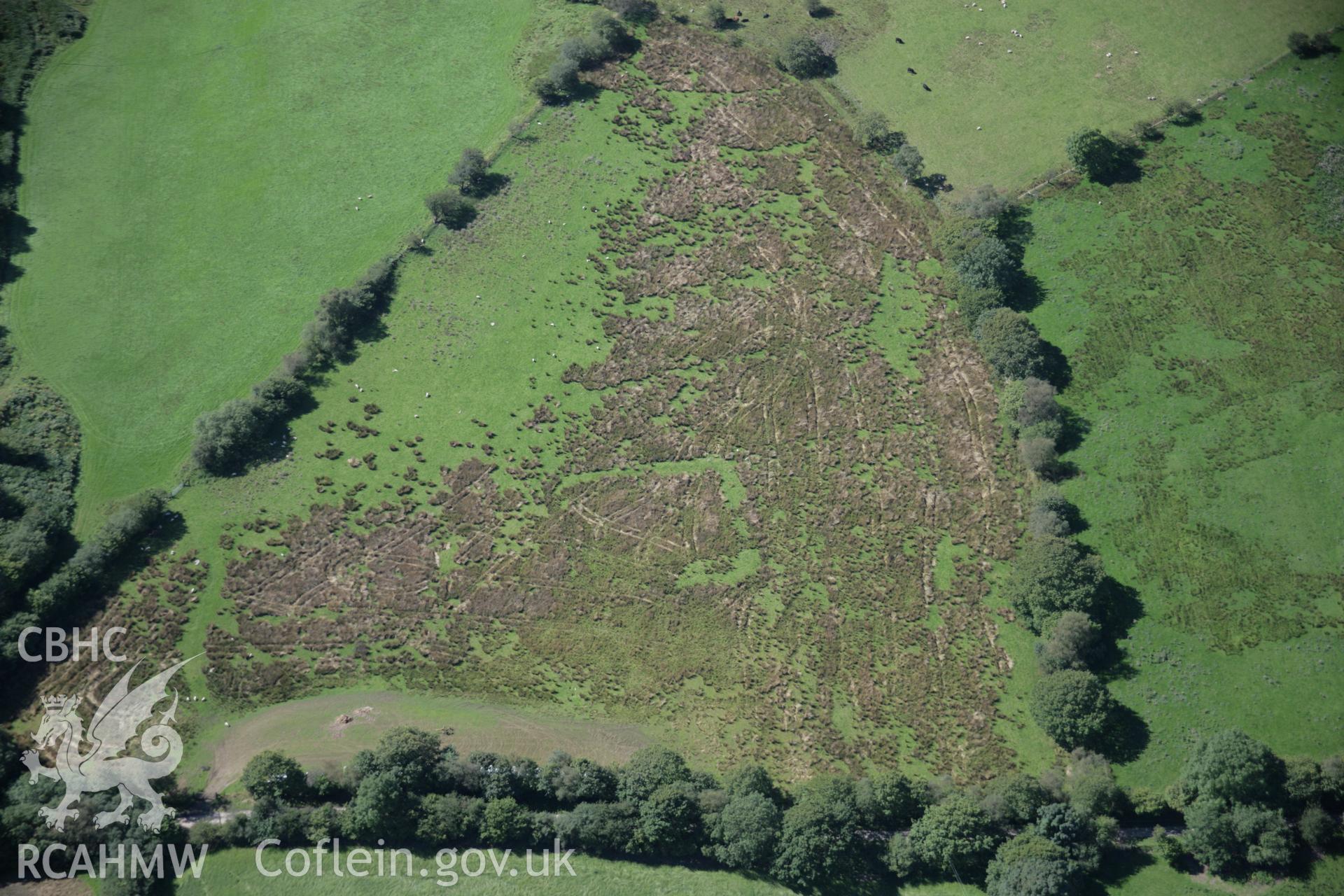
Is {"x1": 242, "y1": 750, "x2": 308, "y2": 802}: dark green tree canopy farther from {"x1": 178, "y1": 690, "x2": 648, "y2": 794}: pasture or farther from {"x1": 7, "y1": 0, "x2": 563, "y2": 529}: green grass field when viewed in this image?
{"x1": 7, "y1": 0, "x2": 563, "y2": 529}: green grass field

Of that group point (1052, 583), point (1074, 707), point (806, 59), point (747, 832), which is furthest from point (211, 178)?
point (1074, 707)

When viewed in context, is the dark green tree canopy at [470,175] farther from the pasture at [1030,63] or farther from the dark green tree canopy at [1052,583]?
the dark green tree canopy at [1052,583]

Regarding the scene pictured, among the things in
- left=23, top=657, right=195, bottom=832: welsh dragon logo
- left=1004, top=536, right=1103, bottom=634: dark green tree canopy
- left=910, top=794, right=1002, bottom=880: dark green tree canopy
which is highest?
left=1004, top=536, right=1103, bottom=634: dark green tree canopy

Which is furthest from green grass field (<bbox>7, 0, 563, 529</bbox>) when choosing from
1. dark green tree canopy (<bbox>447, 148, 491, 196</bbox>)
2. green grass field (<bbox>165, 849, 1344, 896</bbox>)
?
green grass field (<bbox>165, 849, 1344, 896</bbox>)

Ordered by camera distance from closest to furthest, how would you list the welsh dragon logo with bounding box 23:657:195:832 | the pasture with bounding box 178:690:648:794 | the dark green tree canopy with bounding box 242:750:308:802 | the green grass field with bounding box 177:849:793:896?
the green grass field with bounding box 177:849:793:896 < the welsh dragon logo with bounding box 23:657:195:832 < the dark green tree canopy with bounding box 242:750:308:802 < the pasture with bounding box 178:690:648:794

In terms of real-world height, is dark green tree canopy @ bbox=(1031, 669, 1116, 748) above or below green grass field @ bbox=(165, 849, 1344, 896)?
above

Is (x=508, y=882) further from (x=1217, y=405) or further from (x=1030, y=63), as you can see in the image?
(x=1030, y=63)

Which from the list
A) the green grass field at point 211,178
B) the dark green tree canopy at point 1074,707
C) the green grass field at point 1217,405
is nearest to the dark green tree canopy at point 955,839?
the dark green tree canopy at point 1074,707
